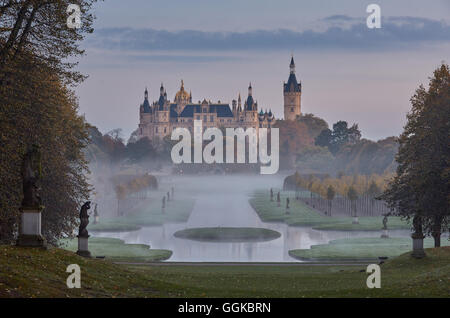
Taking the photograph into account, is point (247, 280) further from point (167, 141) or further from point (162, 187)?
point (167, 141)

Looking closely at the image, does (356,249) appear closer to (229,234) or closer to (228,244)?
(228,244)

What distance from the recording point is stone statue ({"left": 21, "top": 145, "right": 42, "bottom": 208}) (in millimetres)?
21906

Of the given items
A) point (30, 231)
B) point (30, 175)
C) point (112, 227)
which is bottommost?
point (112, 227)

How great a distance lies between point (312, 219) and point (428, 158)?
39.9m

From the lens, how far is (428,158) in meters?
35.4

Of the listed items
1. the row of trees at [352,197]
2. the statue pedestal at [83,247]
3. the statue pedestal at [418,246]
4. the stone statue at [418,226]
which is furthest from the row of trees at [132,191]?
the statue pedestal at [418,246]

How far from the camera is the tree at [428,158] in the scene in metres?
35.1

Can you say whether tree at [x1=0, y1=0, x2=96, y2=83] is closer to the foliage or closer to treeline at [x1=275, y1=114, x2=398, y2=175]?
treeline at [x1=275, y1=114, x2=398, y2=175]

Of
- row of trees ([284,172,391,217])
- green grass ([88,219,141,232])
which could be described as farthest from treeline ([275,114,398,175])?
green grass ([88,219,141,232])

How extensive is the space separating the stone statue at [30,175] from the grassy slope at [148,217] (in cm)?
4604

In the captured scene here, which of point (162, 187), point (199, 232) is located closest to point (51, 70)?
point (199, 232)

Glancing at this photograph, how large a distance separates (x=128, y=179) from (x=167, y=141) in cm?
6988

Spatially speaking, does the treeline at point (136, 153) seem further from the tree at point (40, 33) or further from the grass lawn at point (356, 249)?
the tree at point (40, 33)

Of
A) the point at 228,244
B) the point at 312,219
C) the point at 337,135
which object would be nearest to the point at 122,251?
the point at 228,244
